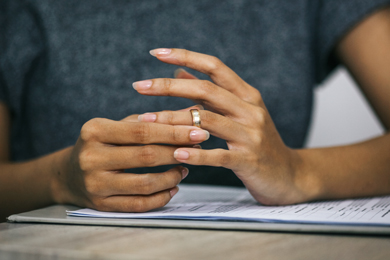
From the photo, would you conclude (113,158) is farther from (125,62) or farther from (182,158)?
(125,62)

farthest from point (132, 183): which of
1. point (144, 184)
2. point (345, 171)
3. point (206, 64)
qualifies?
point (345, 171)

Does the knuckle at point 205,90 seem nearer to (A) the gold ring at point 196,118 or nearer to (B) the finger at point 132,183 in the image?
(A) the gold ring at point 196,118

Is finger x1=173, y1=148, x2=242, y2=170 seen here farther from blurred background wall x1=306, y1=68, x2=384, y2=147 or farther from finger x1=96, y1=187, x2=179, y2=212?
blurred background wall x1=306, y1=68, x2=384, y2=147


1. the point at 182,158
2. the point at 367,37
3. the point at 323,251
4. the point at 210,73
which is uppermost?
the point at 367,37

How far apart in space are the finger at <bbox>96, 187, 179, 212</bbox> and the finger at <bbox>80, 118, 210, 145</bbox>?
0.28 ft

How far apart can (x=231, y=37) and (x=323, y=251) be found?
0.69 metres

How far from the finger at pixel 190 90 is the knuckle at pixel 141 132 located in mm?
60

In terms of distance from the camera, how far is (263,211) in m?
0.47

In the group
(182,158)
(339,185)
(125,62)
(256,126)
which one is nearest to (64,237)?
(182,158)

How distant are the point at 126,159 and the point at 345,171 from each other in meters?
0.43

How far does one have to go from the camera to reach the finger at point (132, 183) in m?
0.46

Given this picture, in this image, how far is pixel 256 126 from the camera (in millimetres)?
505

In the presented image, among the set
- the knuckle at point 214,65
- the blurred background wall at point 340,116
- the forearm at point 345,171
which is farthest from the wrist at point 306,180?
the blurred background wall at point 340,116

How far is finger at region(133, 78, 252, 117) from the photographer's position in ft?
1.59
